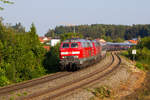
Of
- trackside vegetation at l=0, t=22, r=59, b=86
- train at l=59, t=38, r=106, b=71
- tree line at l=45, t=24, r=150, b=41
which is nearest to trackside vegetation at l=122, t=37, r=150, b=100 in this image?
train at l=59, t=38, r=106, b=71

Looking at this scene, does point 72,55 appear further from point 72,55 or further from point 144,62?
point 144,62

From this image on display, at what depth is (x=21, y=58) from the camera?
21359mm

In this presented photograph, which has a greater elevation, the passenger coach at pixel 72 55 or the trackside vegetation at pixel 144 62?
the passenger coach at pixel 72 55

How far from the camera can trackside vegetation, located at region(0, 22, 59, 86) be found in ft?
64.0

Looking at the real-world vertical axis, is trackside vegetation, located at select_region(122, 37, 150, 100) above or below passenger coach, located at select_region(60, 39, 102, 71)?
below

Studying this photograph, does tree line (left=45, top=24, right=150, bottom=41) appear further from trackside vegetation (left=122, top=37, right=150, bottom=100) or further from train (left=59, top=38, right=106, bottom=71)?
train (left=59, top=38, right=106, bottom=71)

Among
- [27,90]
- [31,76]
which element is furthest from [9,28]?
[27,90]

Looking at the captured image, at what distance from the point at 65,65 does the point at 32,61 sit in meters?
5.00

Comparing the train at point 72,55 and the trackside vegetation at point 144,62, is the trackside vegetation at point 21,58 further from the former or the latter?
the trackside vegetation at point 144,62

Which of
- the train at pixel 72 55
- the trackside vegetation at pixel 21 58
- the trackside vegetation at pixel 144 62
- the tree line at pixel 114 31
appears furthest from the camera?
the tree line at pixel 114 31

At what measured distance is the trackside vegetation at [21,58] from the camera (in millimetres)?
19522

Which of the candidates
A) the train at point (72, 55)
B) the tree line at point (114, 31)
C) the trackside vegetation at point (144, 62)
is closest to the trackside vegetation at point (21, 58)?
the train at point (72, 55)

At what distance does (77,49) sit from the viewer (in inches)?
751

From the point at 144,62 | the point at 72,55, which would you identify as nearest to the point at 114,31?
the point at 144,62
